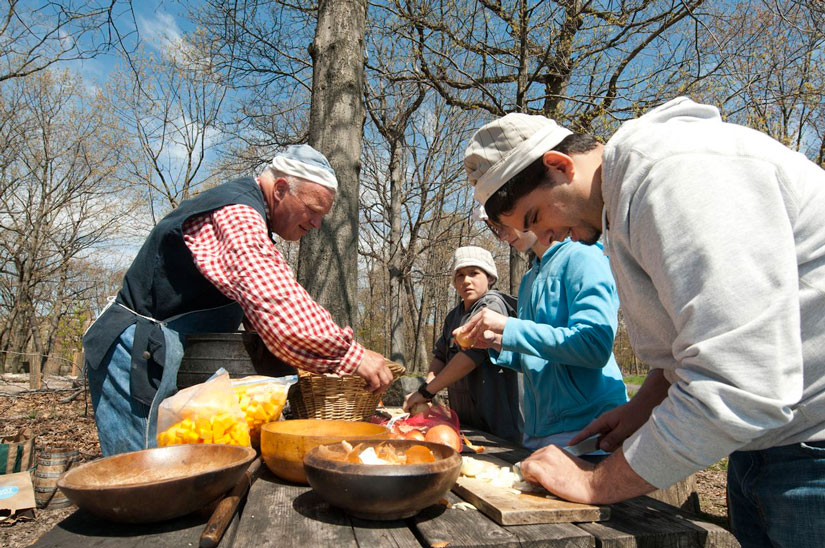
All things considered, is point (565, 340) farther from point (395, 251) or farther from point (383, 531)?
point (395, 251)

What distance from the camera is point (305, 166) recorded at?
246 centimetres

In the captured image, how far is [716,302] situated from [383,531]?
0.77 m

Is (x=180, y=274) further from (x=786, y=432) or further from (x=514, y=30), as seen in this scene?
(x=514, y=30)

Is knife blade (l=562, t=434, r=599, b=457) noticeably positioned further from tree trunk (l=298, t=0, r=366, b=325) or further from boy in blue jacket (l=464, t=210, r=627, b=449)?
tree trunk (l=298, t=0, r=366, b=325)

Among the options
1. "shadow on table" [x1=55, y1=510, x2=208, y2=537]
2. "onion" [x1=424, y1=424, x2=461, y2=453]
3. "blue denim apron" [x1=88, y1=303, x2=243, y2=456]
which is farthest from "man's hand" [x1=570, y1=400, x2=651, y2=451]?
"blue denim apron" [x1=88, y1=303, x2=243, y2=456]

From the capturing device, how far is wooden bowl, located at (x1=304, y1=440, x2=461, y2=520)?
3.53ft

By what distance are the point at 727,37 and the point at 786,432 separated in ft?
24.2

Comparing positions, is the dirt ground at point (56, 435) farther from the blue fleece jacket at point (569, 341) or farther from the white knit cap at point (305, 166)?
the white knit cap at point (305, 166)

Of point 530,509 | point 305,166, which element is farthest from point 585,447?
point 305,166

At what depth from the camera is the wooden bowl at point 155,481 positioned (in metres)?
1.03

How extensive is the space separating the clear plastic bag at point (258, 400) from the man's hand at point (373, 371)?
1.12ft

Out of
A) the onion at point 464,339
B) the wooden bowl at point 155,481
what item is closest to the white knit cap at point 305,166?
the onion at point 464,339

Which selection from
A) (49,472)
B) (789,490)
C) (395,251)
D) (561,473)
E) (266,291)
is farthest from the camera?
(395,251)

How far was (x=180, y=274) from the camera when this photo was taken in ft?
7.02
